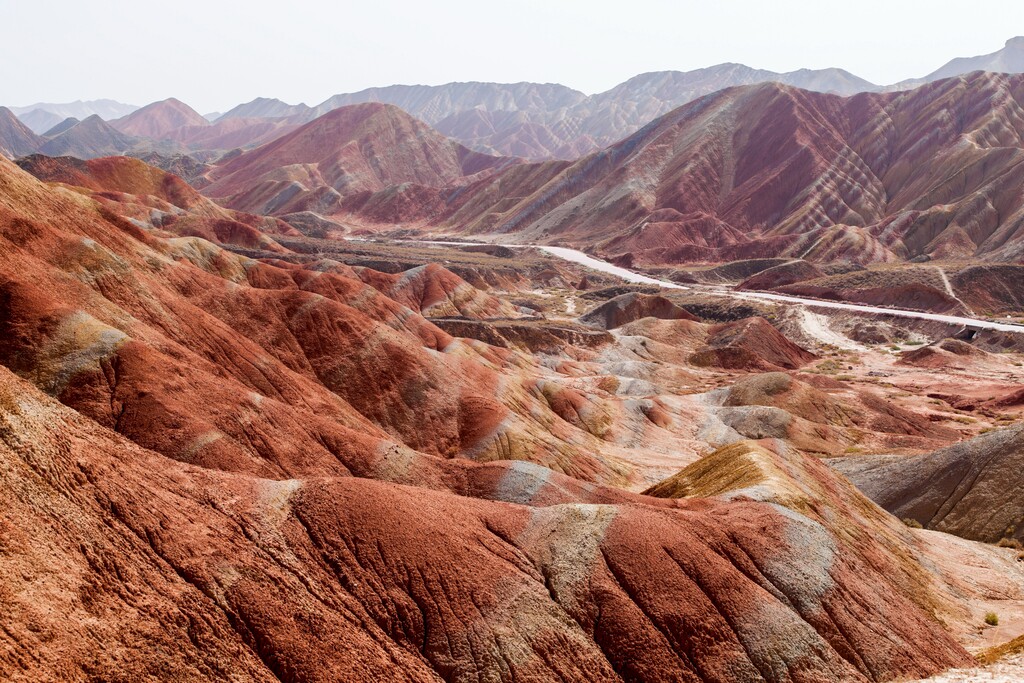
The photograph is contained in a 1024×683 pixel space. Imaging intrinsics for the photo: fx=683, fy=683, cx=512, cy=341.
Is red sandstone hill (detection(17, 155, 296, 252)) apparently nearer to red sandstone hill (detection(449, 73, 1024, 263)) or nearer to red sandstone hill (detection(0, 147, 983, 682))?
red sandstone hill (detection(449, 73, 1024, 263))

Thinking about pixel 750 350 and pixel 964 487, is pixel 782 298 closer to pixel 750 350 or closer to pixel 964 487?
pixel 750 350

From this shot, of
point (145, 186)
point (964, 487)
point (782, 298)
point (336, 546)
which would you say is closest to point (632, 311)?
point (782, 298)

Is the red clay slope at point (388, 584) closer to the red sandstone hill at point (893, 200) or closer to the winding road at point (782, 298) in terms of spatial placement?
the winding road at point (782, 298)

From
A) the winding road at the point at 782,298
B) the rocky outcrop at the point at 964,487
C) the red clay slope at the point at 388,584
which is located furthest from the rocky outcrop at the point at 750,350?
the red clay slope at the point at 388,584

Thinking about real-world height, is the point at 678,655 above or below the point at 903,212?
below

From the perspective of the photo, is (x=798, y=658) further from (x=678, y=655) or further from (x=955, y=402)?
(x=955, y=402)

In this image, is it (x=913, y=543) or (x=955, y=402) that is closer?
(x=913, y=543)

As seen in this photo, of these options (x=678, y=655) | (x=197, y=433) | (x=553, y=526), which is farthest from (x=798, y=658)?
(x=197, y=433)

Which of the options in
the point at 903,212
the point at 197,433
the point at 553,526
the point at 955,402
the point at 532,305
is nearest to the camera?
the point at 553,526
